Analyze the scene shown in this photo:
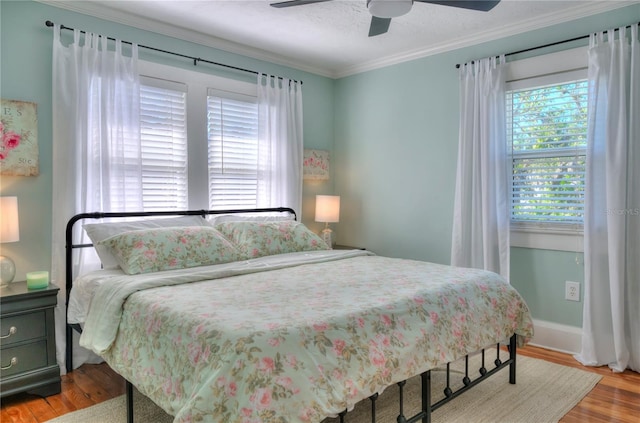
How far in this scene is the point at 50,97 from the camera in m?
3.01

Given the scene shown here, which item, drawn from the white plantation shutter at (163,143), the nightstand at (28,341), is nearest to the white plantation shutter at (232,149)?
the white plantation shutter at (163,143)

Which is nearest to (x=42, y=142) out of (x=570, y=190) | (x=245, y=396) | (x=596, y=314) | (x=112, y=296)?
(x=112, y=296)

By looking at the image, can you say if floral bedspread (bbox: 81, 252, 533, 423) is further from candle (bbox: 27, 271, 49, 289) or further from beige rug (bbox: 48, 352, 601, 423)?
candle (bbox: 27, 271, 49, 289)

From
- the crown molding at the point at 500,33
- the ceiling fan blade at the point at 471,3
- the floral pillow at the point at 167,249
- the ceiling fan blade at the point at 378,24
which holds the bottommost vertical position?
the floral pillow at the point at 167,249

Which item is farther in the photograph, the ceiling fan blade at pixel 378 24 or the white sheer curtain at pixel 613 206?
the white sheer curtain at pixel 613 206

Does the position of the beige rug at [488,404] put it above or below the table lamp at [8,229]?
below

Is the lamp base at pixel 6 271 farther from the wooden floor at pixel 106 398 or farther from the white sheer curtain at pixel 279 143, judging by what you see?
the white sheer curtain at pixel 279 143

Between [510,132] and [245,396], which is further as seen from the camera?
[510,132]

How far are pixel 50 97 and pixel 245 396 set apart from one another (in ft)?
8.82

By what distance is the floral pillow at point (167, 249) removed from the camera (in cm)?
270

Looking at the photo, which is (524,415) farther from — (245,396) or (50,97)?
(50,97)

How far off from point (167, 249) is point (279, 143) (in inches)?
72.5

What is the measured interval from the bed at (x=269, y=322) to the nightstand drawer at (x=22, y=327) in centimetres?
19

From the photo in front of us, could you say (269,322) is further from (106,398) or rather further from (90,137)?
(90,137)
